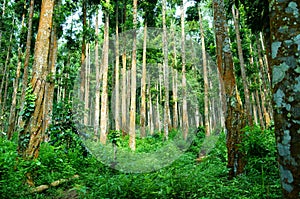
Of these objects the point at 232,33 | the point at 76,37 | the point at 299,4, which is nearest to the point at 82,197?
the point at 299,4

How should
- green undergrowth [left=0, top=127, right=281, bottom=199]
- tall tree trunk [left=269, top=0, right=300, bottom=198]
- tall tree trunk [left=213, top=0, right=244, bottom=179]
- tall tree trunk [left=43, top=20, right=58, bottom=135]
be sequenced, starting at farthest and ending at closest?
tall tree trunk [left=43, top=20, right=58, bottom=135]
tall tree trunk [left=213, top=0, right=244, bottom=179]
green undergrowth [left=0, top=127, right=281, bottom=199]
tall tree trunk [left=269, top=0, right=300, bottom=198]

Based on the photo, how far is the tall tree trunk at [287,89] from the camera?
1.92 meters

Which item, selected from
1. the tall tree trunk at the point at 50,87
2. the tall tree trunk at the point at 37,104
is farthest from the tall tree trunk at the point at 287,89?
the tall tree trunk at the point at 50,87

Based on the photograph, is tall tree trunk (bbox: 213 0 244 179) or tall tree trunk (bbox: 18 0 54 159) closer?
tall tree trunk (bbox: 213 0 244 179)

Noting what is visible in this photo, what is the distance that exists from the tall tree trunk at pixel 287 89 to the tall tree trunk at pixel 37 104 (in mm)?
5402

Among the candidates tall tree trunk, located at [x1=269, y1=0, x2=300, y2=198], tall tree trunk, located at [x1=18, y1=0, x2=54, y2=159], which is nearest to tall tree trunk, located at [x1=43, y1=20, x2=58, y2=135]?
tall tree trunk, located at [x1=18, y1=0, x2=54, y2=159]

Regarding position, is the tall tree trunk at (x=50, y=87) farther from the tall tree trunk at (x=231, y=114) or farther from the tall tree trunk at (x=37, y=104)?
the tall tree trunk at (x=231, y=114)

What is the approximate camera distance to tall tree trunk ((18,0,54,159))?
566cm

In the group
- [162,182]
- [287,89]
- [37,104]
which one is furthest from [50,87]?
[287,89]

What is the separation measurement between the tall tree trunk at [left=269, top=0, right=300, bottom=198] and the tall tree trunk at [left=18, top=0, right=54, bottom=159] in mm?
5402

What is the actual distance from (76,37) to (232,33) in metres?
13.8

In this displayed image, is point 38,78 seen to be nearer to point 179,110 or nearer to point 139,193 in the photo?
point 139,193

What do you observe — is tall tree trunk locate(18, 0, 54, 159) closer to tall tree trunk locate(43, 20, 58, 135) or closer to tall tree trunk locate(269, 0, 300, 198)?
tall tree trunk locate(43, 20, 58, 135)

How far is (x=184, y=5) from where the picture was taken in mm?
19188
